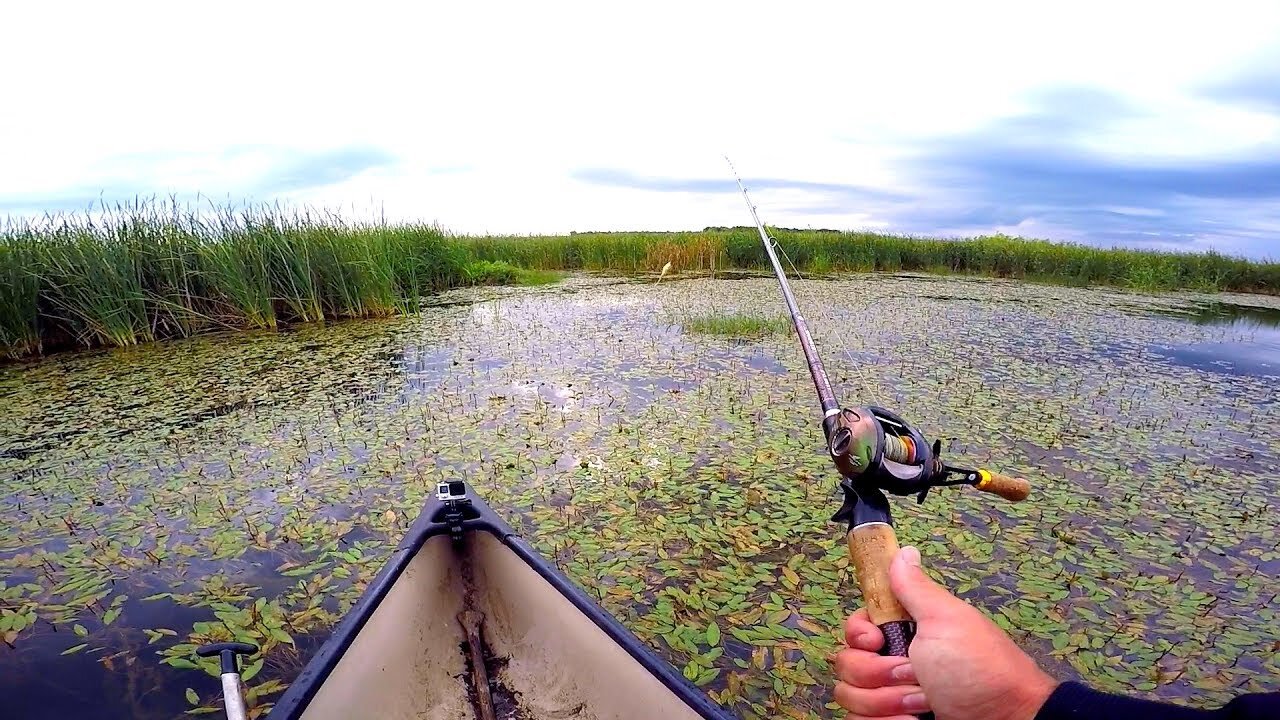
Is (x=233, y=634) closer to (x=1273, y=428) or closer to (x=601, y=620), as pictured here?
(x=601, y=620)

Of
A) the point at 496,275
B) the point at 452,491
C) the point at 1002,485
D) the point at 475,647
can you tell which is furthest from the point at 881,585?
the point at 496,275

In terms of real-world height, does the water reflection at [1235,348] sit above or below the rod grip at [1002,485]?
below

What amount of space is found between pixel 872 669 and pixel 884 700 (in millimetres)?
45

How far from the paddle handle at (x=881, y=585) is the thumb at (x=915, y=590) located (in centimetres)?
3

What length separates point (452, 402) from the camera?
5.32 metres

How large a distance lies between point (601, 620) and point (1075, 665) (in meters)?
1.98

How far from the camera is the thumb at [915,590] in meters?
0.88

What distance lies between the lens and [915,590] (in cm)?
91

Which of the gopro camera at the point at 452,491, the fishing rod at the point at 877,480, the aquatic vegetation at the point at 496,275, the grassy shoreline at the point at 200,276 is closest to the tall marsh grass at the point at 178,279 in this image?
the grassy shoreline at the point at 200,276

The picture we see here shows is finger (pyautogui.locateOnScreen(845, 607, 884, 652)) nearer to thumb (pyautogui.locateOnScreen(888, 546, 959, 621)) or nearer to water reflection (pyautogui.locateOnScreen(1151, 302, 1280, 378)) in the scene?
thumb (pyautogui.locateOnScreen(888, 546, 959, 621))

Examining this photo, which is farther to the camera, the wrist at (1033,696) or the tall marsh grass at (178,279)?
the tall marsh grass at (178,279)

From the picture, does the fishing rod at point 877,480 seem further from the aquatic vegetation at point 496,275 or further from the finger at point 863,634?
the aquatic vegetation at point 496,275

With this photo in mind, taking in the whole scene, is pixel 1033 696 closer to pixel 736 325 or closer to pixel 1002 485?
pixel 1002 485

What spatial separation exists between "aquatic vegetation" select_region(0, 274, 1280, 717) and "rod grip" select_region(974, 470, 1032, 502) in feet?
4.56
